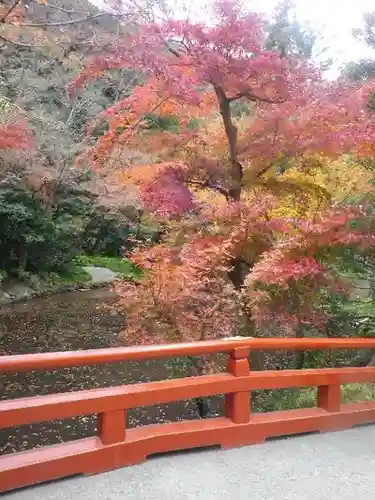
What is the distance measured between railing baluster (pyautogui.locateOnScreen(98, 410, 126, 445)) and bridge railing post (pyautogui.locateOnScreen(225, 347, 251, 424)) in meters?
0.80

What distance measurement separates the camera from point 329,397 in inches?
150

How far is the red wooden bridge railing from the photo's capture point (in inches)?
101

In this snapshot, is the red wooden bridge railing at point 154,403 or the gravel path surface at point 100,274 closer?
the red wooden bridge railing at point 154,403

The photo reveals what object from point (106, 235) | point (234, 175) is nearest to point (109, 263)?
point (106, 235)

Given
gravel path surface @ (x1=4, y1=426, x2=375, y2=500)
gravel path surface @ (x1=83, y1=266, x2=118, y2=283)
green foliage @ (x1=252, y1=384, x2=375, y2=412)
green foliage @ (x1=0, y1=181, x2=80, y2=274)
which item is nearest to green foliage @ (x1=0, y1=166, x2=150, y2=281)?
green foliage @ (x1=0, y1=181, x2=80, y2=274)

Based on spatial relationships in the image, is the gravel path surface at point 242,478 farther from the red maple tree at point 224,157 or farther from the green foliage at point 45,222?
the green foliage at point 45,222

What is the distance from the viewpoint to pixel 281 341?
351 centimetres

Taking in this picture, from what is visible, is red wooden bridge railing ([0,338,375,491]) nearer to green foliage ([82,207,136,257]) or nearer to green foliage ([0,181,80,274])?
green foliage ([0,181,80,274])

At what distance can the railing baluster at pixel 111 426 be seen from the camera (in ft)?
9.16

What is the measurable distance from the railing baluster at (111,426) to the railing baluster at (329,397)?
167 cm

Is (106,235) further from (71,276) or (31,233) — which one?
(31,233)

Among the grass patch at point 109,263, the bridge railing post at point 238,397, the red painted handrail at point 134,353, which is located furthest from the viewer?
the grass patch at point 109,263

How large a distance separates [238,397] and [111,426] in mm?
902

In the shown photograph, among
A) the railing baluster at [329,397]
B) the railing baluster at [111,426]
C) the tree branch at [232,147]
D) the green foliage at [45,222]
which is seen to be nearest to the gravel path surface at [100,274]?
the green foliage at [45,222]
